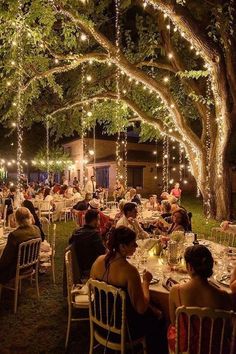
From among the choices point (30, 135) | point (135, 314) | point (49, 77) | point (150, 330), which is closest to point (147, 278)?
point (135, 314)

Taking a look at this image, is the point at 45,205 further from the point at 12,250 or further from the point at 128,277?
the point at 128,277

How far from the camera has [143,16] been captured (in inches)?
666

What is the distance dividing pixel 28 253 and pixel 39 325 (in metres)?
1.02

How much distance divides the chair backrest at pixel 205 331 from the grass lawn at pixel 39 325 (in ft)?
5.62

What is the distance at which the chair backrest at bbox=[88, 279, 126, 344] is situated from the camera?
3.42 metres

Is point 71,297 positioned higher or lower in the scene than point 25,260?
lower

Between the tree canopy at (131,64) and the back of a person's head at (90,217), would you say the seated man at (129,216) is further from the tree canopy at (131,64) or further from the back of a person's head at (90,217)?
the tree canopy at (131,64)

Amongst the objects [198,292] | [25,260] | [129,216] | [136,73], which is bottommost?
[25,260]

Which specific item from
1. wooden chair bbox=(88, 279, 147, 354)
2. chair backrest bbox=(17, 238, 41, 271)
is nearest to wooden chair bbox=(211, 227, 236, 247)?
chair backrest bbox=(17, 238, 41, 271)

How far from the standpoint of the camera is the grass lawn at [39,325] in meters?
4.64

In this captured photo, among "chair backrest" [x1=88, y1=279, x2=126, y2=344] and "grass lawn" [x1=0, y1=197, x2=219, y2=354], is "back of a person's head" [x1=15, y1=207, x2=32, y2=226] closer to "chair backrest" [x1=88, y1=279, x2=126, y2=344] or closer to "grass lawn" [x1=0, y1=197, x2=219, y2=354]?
"grass lawn" [x1=0, y1=197, x2=219, y2=354]

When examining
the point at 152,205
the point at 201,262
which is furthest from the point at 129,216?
the point at 152,205

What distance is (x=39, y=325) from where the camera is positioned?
5.23 meters

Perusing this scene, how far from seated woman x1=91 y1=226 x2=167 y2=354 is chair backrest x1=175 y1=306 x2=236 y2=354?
0.52 meters
